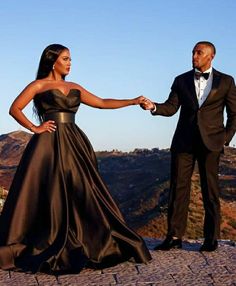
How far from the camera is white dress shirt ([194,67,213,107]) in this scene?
20.7 feet

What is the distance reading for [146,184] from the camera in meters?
31.2

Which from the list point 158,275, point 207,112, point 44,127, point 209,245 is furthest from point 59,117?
point 209,245

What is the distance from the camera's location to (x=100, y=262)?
18.7 ft

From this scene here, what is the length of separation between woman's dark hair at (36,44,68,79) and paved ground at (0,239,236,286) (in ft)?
6.66

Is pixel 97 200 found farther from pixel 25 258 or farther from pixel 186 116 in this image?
pixel 186 116

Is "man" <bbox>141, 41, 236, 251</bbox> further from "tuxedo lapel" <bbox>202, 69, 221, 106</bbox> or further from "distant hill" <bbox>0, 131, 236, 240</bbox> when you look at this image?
"distant hill" <bbox>0, 131, 236, 240</bbox>

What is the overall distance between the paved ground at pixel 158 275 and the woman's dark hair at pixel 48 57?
2.03 metres

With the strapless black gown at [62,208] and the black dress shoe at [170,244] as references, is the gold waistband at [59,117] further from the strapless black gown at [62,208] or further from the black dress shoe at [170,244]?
the black dress shoe at [170,244]

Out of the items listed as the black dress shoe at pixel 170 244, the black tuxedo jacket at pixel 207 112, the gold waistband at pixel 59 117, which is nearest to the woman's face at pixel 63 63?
the gold waistband at pixel 59 117

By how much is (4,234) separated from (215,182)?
88.9 inches

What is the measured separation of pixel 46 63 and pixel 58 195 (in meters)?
1.34

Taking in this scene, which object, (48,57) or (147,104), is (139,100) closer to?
(147,104)

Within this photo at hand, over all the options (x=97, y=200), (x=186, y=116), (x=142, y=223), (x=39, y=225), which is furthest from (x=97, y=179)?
(x=142, y=223)

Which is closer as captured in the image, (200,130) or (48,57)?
(48,57)
